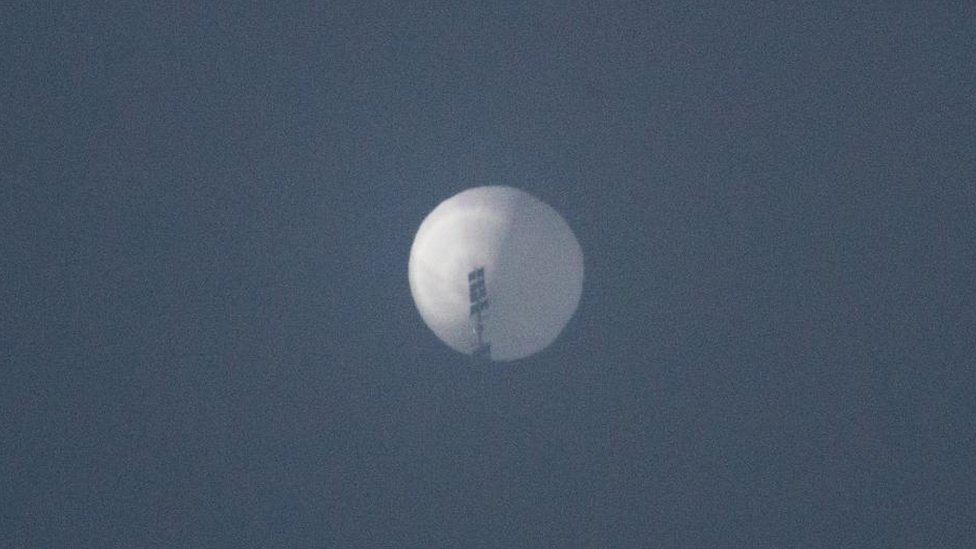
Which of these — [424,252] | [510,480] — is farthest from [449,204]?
[510,480]

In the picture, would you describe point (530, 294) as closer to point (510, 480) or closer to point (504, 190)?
point (504, 190)

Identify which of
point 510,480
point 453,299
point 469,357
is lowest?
point 510,480

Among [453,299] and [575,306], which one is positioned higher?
[453,299]

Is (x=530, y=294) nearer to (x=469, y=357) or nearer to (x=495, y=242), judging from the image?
(x=495, y=242)

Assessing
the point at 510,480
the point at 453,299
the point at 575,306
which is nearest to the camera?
the point at 510,480

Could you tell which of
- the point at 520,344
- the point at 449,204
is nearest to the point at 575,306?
the point at 520,344

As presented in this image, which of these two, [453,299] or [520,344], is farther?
[453,299]

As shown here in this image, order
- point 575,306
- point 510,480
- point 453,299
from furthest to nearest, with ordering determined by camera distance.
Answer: point 453,299, point 575,306, point 510,480
